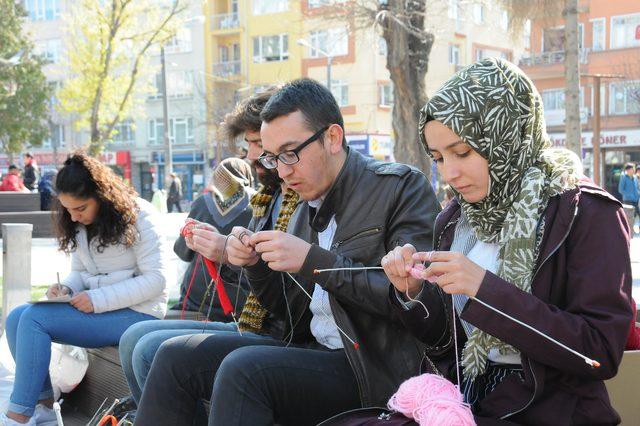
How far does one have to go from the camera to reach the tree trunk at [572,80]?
8609 mm

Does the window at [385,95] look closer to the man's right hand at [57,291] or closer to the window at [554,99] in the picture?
the window at [554,99]

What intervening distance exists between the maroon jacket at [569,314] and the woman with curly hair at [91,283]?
225 centimetres

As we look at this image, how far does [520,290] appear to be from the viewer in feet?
5.83

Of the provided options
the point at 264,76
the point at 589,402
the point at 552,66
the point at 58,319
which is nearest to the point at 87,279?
the point at 58,319

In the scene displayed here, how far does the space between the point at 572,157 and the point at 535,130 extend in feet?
0.43

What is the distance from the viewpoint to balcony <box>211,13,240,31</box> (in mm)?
36188

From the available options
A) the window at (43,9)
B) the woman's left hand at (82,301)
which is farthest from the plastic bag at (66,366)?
the window at (43,9)

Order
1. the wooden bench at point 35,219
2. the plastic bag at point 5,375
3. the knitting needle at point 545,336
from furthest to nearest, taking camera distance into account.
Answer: the wooden bench at point 35,219 < the plastic bag at point 5,375 < the knitting needle at point 545,336

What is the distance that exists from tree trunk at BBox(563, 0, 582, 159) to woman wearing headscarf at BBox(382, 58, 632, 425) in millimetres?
7035

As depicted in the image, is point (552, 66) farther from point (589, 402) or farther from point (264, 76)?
point (589, 402)

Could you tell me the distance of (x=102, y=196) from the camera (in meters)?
3.74

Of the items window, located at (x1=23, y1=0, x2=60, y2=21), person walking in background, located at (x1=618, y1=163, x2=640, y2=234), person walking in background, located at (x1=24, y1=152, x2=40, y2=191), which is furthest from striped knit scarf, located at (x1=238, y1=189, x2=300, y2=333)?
window, located at (x1=23, y1=0, x2=60, y2=21)

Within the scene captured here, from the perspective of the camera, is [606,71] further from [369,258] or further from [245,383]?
[245,383]

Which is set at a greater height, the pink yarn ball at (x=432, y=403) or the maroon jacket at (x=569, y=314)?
the maroon jacket at (x=569, y=314)
